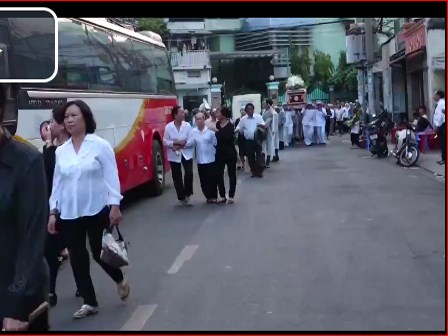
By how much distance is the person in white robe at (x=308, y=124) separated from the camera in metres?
29.9

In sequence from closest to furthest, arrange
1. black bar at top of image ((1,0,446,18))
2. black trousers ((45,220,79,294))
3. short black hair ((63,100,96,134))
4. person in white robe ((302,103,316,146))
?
black bar at top of image ((1,0,446,18))
short black hair ((63,100,96,134))
black trousers ((45,220,79,294))
person in white robe ((302,103,316,146))

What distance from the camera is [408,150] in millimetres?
19438

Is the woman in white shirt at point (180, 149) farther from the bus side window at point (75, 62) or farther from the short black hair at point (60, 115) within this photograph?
the short black hair at point (60, 115)

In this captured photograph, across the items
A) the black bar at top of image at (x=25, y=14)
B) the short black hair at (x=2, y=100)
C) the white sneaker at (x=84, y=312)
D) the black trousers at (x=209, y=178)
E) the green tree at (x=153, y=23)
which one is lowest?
the white sneaker at (x=84, y=312)

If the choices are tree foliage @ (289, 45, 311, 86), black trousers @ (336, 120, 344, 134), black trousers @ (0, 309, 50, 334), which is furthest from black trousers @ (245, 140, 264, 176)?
black trousers @ (336, 120, 344, 134)

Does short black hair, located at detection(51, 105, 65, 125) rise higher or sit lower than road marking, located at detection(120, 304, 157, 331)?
higher

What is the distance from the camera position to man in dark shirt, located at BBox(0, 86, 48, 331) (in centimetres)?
348

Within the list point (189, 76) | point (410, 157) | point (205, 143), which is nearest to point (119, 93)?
point (205, 143)

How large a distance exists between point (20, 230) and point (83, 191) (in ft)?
10.7

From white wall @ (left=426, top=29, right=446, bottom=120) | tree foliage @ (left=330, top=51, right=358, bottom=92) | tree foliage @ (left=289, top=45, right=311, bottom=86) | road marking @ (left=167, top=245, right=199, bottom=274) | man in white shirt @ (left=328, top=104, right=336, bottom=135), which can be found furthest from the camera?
tree foliage @ (left=330, top=51, right=358, bottom=92)

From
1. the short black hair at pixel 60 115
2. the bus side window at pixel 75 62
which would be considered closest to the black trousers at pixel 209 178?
the bus side window at pixel 75 62

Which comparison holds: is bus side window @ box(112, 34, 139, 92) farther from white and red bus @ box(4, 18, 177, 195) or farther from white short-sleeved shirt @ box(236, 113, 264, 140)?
white short-sleeved shirt @ box(236, 113, 264, 140)

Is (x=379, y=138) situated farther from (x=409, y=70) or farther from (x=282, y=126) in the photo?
(x=409, y=70)

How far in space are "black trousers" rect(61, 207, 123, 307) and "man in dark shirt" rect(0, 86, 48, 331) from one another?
3.22m
